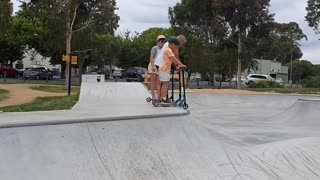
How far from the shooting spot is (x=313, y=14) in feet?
123

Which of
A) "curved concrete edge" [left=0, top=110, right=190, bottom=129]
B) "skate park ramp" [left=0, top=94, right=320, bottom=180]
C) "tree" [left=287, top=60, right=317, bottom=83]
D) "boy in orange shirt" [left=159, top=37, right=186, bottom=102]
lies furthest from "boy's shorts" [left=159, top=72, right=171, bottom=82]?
"tree" [left=287, top=60, right=317, bottom=83]

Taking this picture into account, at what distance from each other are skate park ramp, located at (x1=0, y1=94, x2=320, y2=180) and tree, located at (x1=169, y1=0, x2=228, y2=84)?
1197 inches

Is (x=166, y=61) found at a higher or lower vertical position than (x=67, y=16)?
lower

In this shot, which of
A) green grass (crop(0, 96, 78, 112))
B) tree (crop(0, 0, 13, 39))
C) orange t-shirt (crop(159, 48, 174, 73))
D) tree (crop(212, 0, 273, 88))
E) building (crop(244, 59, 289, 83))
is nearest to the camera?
orange t-shirt (crop(159, 48, 174, 73))

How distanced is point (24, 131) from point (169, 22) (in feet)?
123

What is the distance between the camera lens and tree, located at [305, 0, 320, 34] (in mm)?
37000

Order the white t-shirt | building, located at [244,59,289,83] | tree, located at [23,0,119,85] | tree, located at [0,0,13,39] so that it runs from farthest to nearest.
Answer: building, located at [244,59,289,83] < tree, located at [23,0,119,85] < tree, located at [0,0,13,39] < the white t-shirt

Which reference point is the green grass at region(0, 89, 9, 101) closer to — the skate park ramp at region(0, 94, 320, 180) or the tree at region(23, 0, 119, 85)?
the tree at region(23, 0, 119, 85)

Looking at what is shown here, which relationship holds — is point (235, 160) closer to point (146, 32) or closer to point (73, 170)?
point (73, 170)

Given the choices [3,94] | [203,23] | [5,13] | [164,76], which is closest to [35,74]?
[203,23]

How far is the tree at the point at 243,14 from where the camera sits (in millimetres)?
36688

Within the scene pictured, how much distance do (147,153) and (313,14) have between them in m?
34.6

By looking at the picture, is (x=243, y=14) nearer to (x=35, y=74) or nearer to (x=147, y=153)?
(x=35, y=74)

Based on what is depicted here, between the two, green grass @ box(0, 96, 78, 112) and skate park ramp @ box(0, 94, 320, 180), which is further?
green grass @ box(0, 96, 78, 112)
